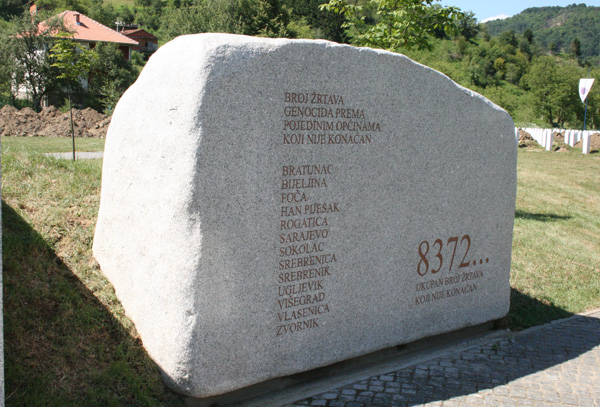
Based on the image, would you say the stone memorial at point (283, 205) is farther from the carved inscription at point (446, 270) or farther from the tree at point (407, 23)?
the tree at point (407, 23)

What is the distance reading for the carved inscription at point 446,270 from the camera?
4504mm

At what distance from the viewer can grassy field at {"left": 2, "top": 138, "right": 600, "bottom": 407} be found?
10.5 feet

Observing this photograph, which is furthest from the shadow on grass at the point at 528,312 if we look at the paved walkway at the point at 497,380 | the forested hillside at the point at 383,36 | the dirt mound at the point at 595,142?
the dirt mound at the point at 595,142

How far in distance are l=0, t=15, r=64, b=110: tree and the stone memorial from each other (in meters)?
30.8

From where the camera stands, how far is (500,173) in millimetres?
5074

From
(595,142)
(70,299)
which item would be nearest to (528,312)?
(70,299)

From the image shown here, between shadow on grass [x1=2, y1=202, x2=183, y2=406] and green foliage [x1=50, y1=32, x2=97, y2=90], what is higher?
green foliage [x1=50, y1=32, x2=97, y2=90]

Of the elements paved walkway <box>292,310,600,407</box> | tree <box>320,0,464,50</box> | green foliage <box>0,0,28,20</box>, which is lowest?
paved walkway <box>292,310,600,407</box>

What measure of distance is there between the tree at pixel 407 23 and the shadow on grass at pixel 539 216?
13.8 ft

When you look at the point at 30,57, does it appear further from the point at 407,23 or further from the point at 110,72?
the point at 407,23

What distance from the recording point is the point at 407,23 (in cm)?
862

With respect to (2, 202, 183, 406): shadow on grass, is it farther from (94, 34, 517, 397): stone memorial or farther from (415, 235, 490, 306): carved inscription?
(415, 235, 490, 306): carved inscription

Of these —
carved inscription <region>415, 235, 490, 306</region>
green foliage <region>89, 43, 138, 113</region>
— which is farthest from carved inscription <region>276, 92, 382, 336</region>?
green foliage <region>89, 43, 138, 113</region>

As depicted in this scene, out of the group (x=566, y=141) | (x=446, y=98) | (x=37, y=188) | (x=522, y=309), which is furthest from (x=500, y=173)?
(x=566, y=141)
